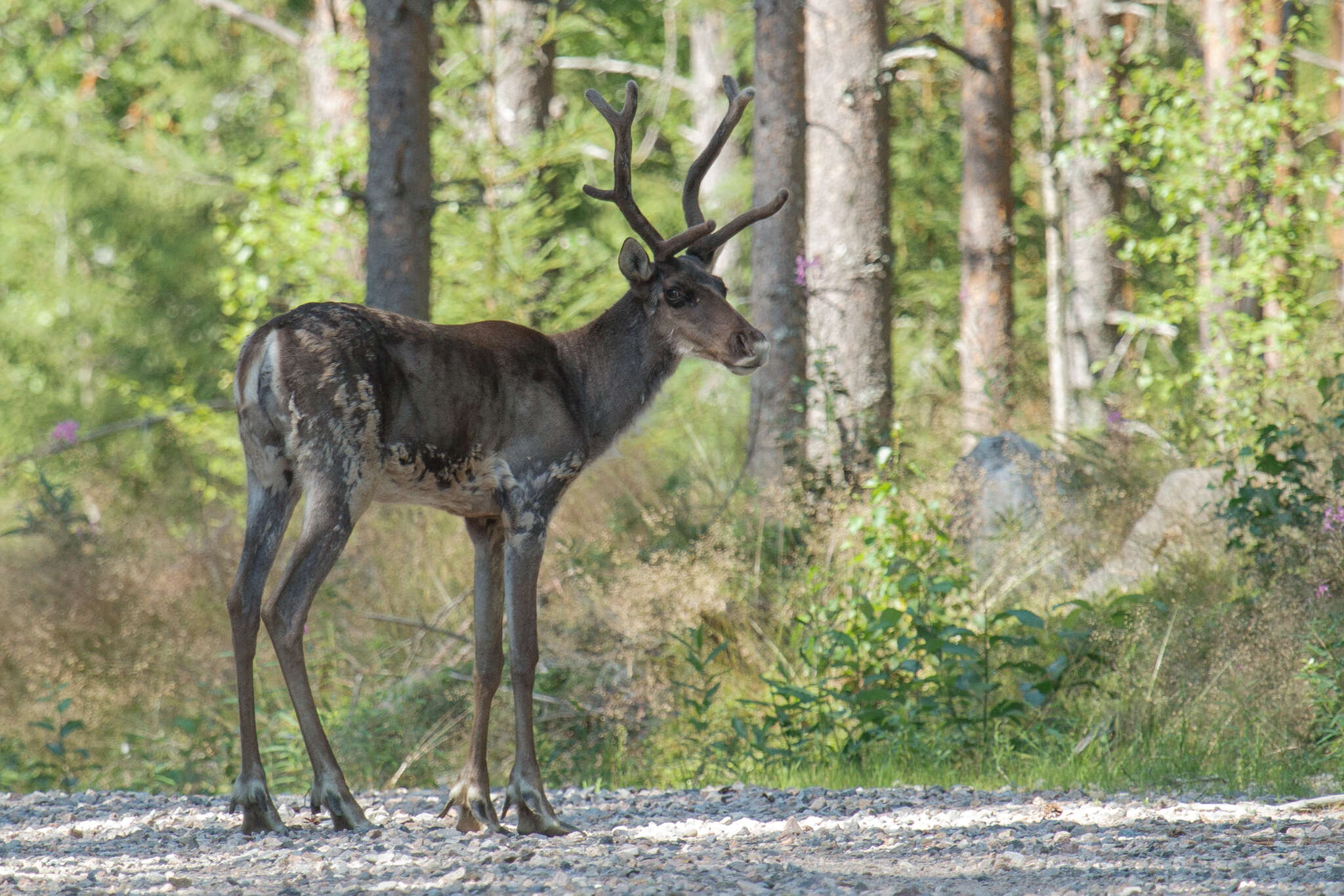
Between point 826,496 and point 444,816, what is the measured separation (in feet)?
13.3

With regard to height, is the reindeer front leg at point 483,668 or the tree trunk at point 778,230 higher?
the tree trunk at point 778,230

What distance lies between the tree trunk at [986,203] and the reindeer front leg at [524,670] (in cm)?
751

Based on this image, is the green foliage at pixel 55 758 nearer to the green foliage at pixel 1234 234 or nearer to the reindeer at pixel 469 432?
the reindeer at pixel 469 432

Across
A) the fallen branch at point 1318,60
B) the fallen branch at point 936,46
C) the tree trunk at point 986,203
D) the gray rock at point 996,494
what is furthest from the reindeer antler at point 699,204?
the fallen branch at point 1318,60

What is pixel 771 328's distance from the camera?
423 inches

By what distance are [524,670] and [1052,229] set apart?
12.8m

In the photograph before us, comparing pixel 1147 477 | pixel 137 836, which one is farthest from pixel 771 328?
pixel 137 836

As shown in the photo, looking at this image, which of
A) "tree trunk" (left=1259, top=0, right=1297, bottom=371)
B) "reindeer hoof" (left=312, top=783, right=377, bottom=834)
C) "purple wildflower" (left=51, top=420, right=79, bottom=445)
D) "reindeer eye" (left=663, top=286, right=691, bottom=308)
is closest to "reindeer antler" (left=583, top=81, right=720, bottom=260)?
"reindeer eye" (left=663, top=286, right=691, bottom=308)

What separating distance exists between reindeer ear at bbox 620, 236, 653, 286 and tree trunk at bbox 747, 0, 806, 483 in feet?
14.2

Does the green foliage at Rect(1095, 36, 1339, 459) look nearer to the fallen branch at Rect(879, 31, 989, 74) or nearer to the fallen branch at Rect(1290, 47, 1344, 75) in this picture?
the fallen branch at Rect(879, 31, 989, 74)

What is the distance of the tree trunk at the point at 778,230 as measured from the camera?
10.6 m

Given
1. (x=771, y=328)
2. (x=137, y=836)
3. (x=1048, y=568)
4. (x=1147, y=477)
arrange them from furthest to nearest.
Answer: (x=771, y=328) → (x=1147, y=477) → (x=1048, y=568) → (x=137, y=836)

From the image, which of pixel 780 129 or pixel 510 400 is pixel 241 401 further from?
pixel 780 129

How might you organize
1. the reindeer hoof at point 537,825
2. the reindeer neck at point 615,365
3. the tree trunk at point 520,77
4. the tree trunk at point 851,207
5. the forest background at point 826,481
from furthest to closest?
the tree trunk at point 520,77
the tree trunk at point 851,207
the forest background at point 826,481
the reindeer neck at point 615,365
the reindeer hoof at point 537,825
